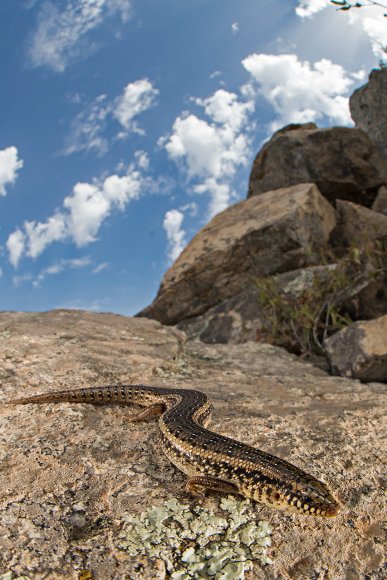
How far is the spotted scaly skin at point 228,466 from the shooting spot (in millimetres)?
3414

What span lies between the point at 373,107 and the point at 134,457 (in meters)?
13.8

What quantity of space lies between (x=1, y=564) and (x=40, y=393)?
2474mm

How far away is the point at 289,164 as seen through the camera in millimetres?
15844

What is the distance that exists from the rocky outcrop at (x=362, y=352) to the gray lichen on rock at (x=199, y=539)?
213 inches

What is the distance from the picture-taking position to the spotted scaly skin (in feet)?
11.2

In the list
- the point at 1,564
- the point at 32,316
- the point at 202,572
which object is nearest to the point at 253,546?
the point at 202,572

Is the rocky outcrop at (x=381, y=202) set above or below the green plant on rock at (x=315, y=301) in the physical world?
above

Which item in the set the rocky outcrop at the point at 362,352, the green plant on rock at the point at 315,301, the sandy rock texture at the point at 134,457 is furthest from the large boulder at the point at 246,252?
the sandy rock texture at the point at 134,457

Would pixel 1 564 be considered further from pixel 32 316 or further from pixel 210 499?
pixel 32 316

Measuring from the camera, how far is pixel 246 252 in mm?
13062

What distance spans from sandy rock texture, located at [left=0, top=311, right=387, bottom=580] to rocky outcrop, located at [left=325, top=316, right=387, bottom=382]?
125cm

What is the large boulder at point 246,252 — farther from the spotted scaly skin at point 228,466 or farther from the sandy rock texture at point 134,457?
the spotted scaly skin at point 228,466

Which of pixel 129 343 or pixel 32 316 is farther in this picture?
pixel 32 316

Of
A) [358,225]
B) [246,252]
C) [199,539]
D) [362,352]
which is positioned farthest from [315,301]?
[199,539]
